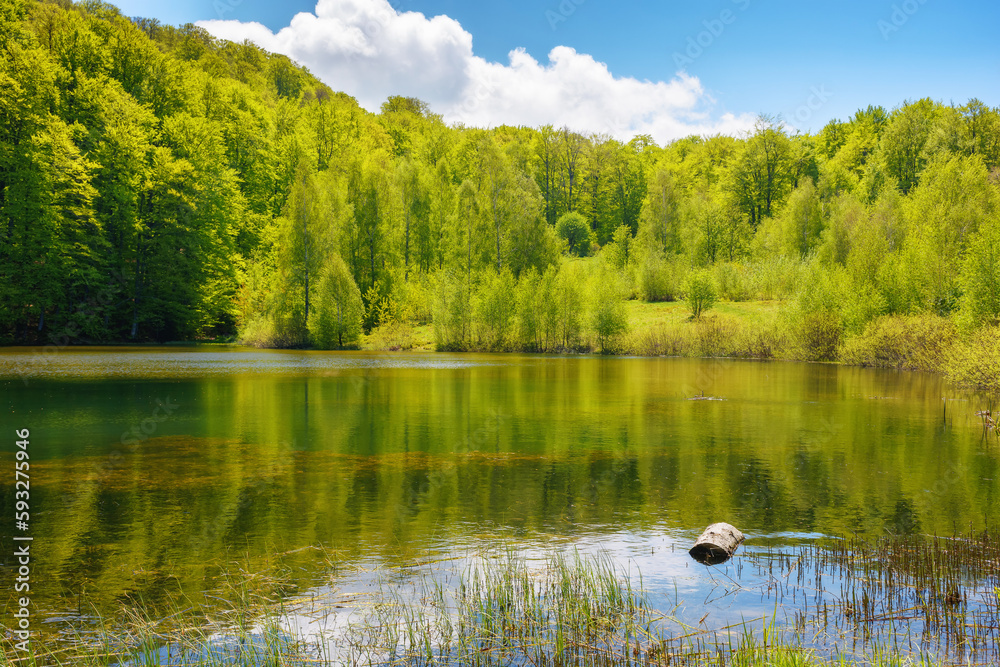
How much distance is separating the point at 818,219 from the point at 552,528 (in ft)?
237

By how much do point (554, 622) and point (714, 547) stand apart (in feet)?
10.9

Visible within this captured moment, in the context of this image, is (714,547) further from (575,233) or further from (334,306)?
(575,233)

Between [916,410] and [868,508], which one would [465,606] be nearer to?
[868,508]

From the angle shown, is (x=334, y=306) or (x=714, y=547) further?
(x=334, y=306)

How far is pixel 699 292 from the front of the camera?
5756cm

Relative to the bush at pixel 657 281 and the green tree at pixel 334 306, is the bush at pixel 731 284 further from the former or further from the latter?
the green tree at pixel 334 306

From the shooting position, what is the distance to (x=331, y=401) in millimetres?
26891

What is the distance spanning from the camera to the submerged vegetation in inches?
245

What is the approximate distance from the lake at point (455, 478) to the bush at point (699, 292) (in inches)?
1071

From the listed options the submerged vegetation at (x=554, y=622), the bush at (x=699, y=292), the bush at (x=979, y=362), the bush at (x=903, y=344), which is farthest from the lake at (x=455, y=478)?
the bush at (x=699, y=292)

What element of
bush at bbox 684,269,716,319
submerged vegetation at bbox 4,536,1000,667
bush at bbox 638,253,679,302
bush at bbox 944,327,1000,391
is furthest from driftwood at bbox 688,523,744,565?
bush at bbox 638,253,679,302

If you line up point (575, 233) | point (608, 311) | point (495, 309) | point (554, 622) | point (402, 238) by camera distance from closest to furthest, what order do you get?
1. point (554, 622)
2. point (608, 311)
3. point (495, 309)
4. point (402, 238)
5. point (575, 233)

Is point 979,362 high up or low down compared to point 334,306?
down

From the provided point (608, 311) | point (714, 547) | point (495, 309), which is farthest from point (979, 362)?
point (495, 309)
